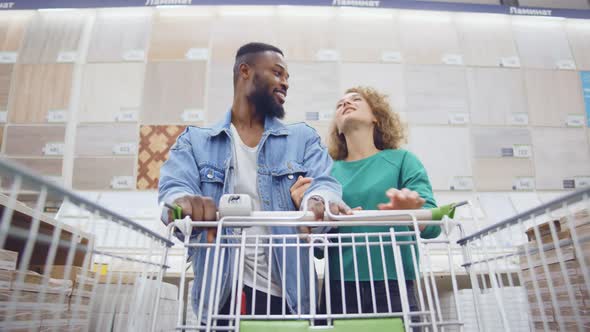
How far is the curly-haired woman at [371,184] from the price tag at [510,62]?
2.05 meters

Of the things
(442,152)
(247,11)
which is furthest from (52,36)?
(442,152)

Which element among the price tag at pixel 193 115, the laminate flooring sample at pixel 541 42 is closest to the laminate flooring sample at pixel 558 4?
the laminate flooring sample at pixel 541 42

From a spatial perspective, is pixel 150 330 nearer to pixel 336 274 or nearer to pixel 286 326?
pixel 286 326

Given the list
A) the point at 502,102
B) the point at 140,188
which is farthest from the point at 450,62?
the point at 140,188

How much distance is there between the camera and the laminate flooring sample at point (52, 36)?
2936mm

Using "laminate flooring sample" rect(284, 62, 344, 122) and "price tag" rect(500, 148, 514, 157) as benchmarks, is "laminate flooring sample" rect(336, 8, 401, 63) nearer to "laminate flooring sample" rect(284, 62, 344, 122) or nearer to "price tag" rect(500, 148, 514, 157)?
"laminate flooring sample" rect(284, 62, 344, 122)

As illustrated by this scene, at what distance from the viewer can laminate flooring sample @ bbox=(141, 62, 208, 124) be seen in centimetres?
279

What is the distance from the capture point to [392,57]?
295 cm

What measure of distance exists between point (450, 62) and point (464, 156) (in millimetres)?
751

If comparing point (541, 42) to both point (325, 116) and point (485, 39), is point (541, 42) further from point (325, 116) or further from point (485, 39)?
point (325, 116)

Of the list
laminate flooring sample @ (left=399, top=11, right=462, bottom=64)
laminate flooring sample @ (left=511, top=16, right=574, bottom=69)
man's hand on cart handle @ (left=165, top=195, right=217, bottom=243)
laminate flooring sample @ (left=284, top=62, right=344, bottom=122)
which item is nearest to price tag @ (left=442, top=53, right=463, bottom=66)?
laminate flooring sample @ (left=399, top=11, right=462, bottom=64)

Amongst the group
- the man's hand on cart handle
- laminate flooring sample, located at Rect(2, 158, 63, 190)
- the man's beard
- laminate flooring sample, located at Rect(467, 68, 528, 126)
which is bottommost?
the man's hand on cart handle

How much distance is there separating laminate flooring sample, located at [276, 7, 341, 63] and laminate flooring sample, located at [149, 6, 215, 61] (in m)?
0.57

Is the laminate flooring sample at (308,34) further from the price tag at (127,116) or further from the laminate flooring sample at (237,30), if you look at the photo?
the price tag at (127,116)
